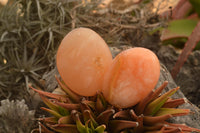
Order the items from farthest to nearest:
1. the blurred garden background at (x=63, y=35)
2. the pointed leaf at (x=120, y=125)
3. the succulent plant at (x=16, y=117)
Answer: the blurred garden background at (x=63, y=35)
the succulent plant at (x=16, y=117)
the pointed leaf at (x=120, y=125)

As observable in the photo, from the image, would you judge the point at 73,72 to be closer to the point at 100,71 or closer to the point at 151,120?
the point at 100,71

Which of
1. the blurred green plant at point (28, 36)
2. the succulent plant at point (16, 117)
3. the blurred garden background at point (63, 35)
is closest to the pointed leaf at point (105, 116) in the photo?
the succulent plant at point (16, 117)

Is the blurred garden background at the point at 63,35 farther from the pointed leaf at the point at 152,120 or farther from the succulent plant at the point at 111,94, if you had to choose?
the pointed leaf at the point at 152,120

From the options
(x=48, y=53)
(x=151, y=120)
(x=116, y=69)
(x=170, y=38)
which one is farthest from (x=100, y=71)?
(x=170, y=38)

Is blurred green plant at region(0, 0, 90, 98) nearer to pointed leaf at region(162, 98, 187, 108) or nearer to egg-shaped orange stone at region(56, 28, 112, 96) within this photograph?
egg-shaped orange stone at region(56, 28, 112, 96)

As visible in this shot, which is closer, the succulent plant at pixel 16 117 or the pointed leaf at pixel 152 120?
the pointed leaf at pixel 152 120
